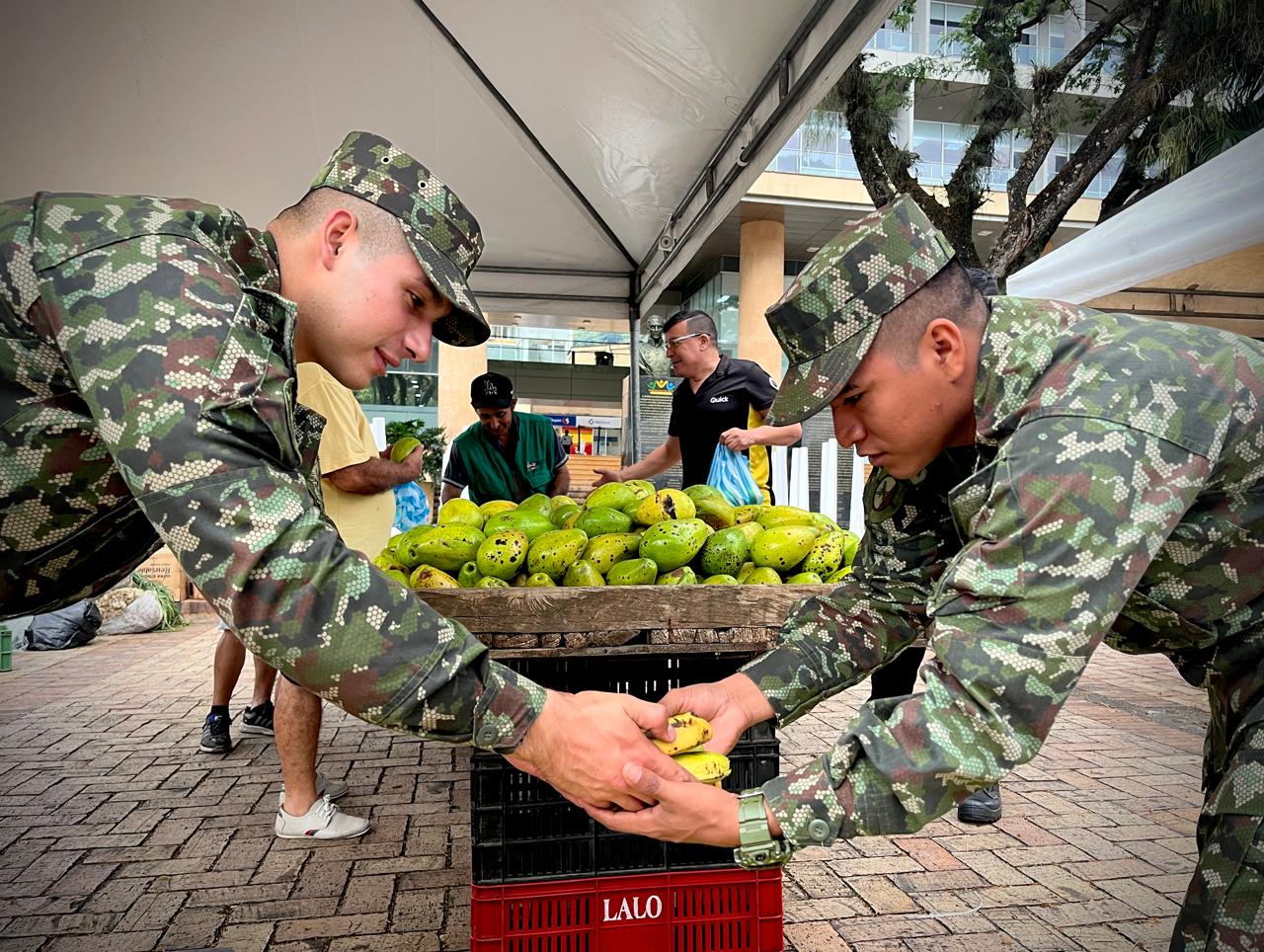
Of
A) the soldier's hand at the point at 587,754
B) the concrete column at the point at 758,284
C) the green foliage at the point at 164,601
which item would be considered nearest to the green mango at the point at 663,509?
the soldier's hand at the point at 587,754

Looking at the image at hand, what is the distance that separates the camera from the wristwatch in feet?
4.95

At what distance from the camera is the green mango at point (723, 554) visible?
2.84 metres

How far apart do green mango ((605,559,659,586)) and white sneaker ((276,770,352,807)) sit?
213 centimetres

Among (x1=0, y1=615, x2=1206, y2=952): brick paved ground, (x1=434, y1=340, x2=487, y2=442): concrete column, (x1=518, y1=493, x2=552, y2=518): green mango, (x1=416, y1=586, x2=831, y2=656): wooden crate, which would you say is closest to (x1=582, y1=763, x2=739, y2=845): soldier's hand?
(x1=416, y1=586, x2=831, y2=656): wooden crate

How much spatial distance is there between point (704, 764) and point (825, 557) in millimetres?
1134

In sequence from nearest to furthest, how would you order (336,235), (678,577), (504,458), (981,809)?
(336,235), (678,577), (981,809), (504,458)

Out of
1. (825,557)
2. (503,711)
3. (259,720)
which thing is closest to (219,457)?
(503,711)

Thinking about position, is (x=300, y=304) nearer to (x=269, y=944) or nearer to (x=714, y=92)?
(x=269, y=944)

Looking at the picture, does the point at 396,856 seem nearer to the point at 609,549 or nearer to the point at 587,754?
the point at 609,549

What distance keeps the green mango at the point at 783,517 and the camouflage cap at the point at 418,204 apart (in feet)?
4.91

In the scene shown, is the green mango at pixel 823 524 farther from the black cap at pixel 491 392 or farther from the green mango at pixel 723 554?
the black cap at pixel 491 392

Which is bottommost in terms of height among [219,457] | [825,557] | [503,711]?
[503,711]

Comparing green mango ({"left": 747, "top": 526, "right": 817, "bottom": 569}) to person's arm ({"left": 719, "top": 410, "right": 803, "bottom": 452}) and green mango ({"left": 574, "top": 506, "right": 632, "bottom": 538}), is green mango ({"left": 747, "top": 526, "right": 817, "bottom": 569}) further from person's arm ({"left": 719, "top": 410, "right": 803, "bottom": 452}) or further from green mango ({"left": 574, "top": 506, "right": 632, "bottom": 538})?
person's arm ({"left": 719, "top": 410, "right": 803, "bottom": 452})

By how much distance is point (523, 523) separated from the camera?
9.73 feet
